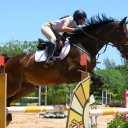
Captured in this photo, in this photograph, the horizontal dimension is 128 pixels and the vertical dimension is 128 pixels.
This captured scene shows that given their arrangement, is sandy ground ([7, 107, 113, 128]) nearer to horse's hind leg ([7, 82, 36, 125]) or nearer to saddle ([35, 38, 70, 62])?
horse's hind leg ([7, 82, 36, 125])

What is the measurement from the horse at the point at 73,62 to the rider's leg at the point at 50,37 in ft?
Answer: 0.55

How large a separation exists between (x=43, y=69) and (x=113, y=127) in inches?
82.8

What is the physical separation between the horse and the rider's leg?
6.6 inches

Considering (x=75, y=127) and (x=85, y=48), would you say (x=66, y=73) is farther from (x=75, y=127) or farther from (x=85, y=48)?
(x=75, y=127)

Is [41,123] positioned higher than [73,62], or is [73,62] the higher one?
[73,62]

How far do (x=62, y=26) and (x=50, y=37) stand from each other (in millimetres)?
420

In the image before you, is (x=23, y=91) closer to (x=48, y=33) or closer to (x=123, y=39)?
(x=48, y=33)

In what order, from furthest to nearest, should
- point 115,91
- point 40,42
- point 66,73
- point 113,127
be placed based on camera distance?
point 115,91
point 113,127
point 40,42
point 66,73

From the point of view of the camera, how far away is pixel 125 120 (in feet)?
29.1

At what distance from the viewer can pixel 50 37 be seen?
7.88 m

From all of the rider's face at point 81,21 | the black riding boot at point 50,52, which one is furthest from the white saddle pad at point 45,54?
the rider's face at point 81,21

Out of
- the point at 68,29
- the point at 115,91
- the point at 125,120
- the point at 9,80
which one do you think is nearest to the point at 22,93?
the point at 9,80

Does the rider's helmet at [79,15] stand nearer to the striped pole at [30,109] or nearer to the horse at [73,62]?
the horse at [73,62]

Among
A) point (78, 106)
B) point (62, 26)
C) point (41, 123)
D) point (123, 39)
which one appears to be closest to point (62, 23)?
point (62, 26)
